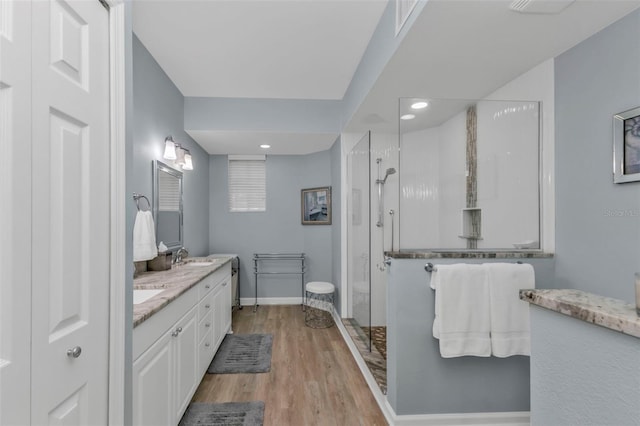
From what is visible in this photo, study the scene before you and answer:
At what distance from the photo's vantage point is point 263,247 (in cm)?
455

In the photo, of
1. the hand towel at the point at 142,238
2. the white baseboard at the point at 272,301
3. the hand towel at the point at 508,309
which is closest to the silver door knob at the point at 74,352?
the hand towel at the point at 142,238

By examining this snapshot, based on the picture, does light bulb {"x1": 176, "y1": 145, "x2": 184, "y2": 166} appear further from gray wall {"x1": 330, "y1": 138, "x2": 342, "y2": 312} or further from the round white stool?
the round white stool

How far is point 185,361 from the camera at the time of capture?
193 cm

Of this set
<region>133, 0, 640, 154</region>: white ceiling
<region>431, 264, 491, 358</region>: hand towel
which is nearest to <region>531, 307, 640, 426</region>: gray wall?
<region>431, 264, 491, 358</region>: hand towel

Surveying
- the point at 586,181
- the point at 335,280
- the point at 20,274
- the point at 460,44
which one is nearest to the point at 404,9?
the point at 460,44

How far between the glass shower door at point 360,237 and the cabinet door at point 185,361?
146 cm

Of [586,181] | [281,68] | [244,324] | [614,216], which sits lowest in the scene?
[244,324]

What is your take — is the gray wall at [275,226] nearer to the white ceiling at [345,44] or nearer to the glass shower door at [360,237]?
the glass shower door at [360,237]

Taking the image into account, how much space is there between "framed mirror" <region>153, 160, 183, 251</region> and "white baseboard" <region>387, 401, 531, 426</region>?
92.0 inches

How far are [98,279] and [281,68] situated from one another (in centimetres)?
241

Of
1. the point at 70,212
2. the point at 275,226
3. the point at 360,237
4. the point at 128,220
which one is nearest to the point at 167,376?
the point at 128,220

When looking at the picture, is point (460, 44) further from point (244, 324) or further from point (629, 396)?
point (244, 324)

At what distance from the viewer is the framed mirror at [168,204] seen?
264 centimetres

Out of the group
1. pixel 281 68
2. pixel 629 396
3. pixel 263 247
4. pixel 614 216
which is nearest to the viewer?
pixel 629 396
